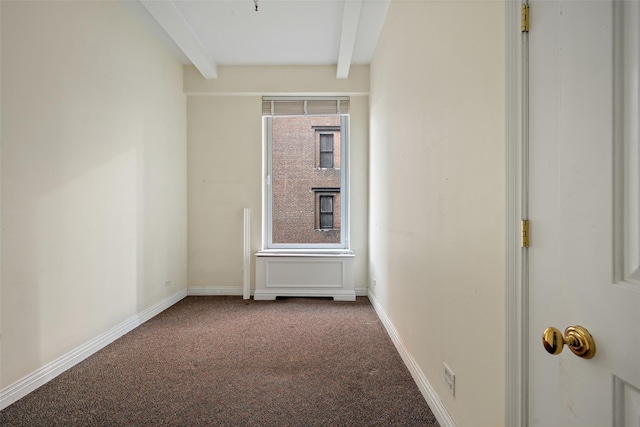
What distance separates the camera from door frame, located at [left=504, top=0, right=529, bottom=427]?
100 cm

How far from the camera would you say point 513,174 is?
1040mm

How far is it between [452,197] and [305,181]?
9.65 ft

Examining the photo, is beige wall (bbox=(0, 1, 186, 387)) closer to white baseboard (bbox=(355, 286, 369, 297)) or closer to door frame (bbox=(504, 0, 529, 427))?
white baseboard (bbox=(355, 286, 369, 297))

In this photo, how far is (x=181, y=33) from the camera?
315cm

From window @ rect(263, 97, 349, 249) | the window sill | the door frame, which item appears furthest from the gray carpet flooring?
window @ rect(263, 97, 349, 249)

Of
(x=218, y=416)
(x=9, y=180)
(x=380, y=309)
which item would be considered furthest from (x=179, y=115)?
(x=218, y=416)

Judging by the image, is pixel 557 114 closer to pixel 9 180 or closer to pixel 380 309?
pixel 9 180

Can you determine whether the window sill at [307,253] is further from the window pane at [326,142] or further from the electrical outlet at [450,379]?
the electrical outlet at [450,379]

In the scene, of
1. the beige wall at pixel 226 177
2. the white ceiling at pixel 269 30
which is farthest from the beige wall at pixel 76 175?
the beige wall at pixel 226 177

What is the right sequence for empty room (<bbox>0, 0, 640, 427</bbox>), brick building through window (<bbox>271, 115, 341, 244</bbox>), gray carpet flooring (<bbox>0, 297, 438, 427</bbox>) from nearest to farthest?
empty room (<bbox>0, 0, 640, 427</bbox>) → gray carpet flooring (<bbox>0, 297, 438, 427</bbox>) → brick building through window (<bbox>271, 115, 341, 244</bbox>)

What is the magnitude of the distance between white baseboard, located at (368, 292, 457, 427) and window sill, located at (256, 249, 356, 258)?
1.26 m

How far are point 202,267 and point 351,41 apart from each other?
3029mm

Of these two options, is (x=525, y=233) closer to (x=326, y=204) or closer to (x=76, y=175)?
(x=76, y=175)

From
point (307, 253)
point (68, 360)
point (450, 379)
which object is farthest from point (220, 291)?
point (450, 379)
